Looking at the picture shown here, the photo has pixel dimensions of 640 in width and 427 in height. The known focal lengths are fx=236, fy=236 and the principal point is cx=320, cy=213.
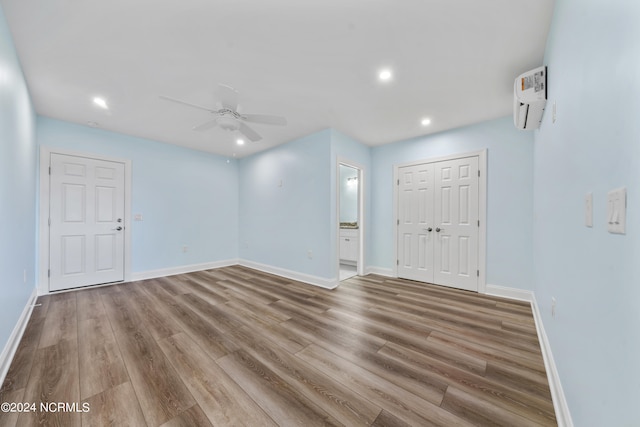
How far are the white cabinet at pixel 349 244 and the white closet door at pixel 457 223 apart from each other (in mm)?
1727

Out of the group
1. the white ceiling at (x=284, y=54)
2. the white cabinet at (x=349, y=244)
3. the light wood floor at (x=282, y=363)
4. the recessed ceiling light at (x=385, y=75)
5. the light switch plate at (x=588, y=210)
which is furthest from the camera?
the white cabinet at (x=349, y=244)

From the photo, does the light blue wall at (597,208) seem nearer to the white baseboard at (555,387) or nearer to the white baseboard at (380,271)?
the white baseboard at (555,387)

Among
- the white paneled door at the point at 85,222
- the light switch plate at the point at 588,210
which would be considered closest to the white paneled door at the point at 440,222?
the light switch plate at the point at 588,210

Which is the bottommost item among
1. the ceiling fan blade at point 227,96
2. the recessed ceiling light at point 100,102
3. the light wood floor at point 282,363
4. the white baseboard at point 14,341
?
the light wood floor at point 282,363

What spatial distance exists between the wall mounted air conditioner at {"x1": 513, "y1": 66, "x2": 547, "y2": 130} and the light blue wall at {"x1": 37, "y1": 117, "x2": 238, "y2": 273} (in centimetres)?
511

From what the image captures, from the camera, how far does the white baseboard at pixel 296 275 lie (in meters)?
3.72

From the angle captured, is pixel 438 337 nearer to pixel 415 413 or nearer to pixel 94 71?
pixel 415 413

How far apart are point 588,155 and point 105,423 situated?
2703 mm

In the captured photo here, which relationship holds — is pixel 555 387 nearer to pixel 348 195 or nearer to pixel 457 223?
pixel 457 223

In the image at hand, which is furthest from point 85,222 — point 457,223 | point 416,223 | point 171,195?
point 457,223

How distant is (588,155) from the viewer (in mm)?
1003

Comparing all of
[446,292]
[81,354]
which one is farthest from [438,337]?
[81,354]

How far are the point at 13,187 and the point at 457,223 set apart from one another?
5038 millimetres

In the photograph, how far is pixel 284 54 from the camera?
6.79 feet
